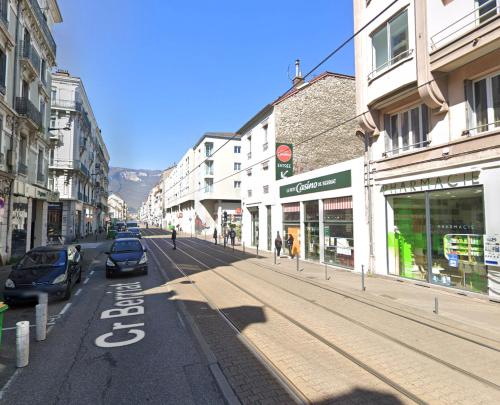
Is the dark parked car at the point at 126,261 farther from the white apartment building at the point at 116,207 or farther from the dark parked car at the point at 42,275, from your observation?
the white apartment building at the point at 116,207

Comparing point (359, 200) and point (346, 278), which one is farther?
point (359, 200)

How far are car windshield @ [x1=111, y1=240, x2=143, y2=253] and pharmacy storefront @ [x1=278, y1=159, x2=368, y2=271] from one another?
775 cm

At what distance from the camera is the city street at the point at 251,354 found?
12.9 ft

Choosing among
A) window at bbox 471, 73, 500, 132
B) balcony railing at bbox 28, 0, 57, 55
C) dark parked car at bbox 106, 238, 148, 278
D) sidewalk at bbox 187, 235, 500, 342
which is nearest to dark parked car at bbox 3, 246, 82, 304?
dark parked car at bbox 106, 238, 148, 278

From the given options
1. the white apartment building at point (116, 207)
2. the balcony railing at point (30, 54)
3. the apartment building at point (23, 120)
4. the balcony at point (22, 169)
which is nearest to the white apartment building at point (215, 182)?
the apartment building at point (23, 120)

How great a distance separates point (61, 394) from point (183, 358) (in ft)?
5.39

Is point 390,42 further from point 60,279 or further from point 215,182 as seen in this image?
point 215,182

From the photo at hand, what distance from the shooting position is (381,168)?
13.1 metres

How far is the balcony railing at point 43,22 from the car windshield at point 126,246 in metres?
14.9

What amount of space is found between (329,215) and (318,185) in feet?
6.25

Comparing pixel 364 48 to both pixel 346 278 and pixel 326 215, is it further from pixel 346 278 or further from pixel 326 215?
pixel 346 278

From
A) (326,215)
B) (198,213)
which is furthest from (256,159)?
(198,213)

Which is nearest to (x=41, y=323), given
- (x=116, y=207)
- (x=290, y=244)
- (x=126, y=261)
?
(x=126, y=261)

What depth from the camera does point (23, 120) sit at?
17.1 m
